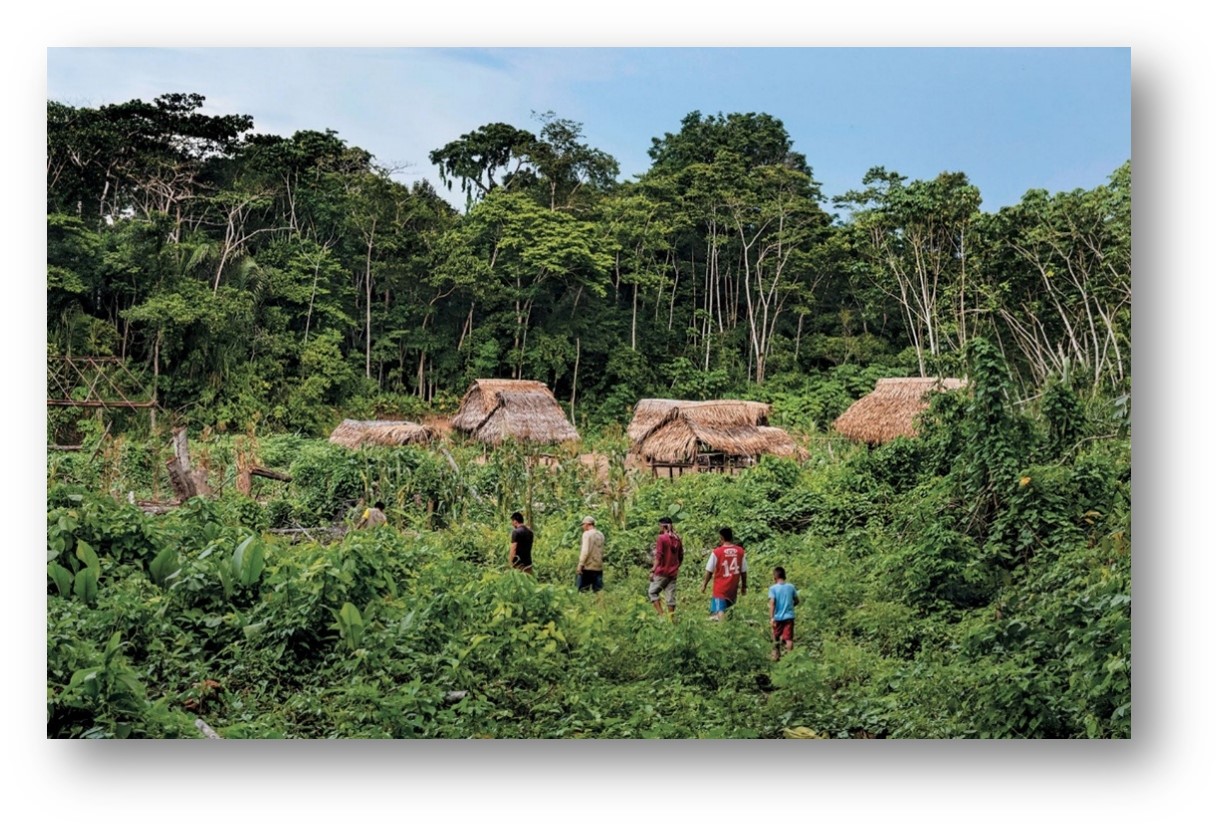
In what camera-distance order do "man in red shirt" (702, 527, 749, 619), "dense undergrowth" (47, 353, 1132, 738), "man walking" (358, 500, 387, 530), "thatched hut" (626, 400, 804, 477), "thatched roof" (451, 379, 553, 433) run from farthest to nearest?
"man walking" (358, 500, 387, 530), "thatched hut" (626, 400, 804, 477), "thatched roof" (451, 379, 553, 433), "man in red shirt" (702, 527, 749, 619), "dense undergrowth" (47, 353, 1132, 738)

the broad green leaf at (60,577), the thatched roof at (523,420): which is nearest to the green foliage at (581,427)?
the broad green leaf at (60,577)

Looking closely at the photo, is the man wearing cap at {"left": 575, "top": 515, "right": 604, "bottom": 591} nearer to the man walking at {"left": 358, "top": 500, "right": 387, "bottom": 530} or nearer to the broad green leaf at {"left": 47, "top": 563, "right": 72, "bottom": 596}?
the man walking at {"left": 358, "top": 500, "right": 387, "bottom": 530}

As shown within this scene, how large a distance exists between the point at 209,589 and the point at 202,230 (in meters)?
1.71

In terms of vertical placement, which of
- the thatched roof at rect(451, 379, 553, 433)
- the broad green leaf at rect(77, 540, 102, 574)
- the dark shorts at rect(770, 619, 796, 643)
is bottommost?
the dark shorts at rect(770, 619, 796, 643)

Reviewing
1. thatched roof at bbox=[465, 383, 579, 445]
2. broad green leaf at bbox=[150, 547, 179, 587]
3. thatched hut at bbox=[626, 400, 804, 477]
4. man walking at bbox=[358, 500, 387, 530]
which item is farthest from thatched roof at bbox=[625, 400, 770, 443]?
broad green leaf at bbox=[150, 547, 179, 587]

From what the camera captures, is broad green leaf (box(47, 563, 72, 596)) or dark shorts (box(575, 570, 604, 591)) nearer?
broad green leaf (box(47, 563, 72, 596))

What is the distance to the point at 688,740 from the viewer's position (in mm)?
4238

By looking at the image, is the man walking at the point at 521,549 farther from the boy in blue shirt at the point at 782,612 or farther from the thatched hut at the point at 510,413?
the boy in blue shirt at the point at 782,612

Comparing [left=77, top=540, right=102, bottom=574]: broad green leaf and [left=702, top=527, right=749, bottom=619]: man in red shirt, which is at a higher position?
[left=77, top=540, right=102, bottom=574]: broad green leaf

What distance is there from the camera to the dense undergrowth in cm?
414

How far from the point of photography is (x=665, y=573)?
15.5ft

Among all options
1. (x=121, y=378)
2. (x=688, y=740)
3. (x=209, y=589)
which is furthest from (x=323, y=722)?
(x=121, y=378)

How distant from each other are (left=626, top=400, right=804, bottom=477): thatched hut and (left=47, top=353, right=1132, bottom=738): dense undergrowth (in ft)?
1.37

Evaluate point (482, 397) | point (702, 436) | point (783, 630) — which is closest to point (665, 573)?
point (783, 630)
